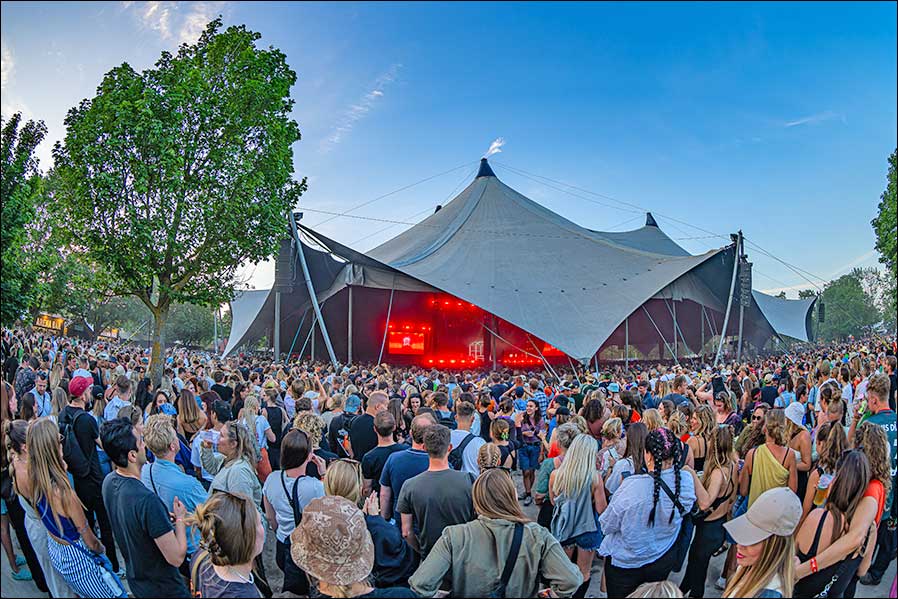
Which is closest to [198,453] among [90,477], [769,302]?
[90,477]

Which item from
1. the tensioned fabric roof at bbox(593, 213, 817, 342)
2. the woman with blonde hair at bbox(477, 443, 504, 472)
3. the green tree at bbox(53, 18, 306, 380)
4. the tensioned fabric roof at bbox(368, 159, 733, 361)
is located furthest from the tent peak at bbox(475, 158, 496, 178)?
the woman with blonde hair at bbox(477, 443, 504, 472)

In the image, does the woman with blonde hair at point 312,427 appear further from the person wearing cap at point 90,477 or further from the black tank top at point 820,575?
the black tank top at point 820,575

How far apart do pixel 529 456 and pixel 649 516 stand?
12.2ft

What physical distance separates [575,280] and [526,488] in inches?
565

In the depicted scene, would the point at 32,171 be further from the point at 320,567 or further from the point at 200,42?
the point at 200,42

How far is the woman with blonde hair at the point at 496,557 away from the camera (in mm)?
2482

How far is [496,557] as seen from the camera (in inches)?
98.5

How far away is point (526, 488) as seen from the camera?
7102 millimetres

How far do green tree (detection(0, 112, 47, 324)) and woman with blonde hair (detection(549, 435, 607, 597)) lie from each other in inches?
127

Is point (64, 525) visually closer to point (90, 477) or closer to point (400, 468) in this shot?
point (90, 477)

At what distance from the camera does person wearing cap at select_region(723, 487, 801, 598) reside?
7.34ft

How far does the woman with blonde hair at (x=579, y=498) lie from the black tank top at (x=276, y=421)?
120 inches

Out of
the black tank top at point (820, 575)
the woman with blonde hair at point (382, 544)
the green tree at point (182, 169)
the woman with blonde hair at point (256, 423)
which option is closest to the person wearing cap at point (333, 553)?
the woman with blonde hair at point (382, 544)

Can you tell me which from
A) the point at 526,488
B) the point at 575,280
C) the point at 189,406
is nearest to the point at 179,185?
the point at 189,406
